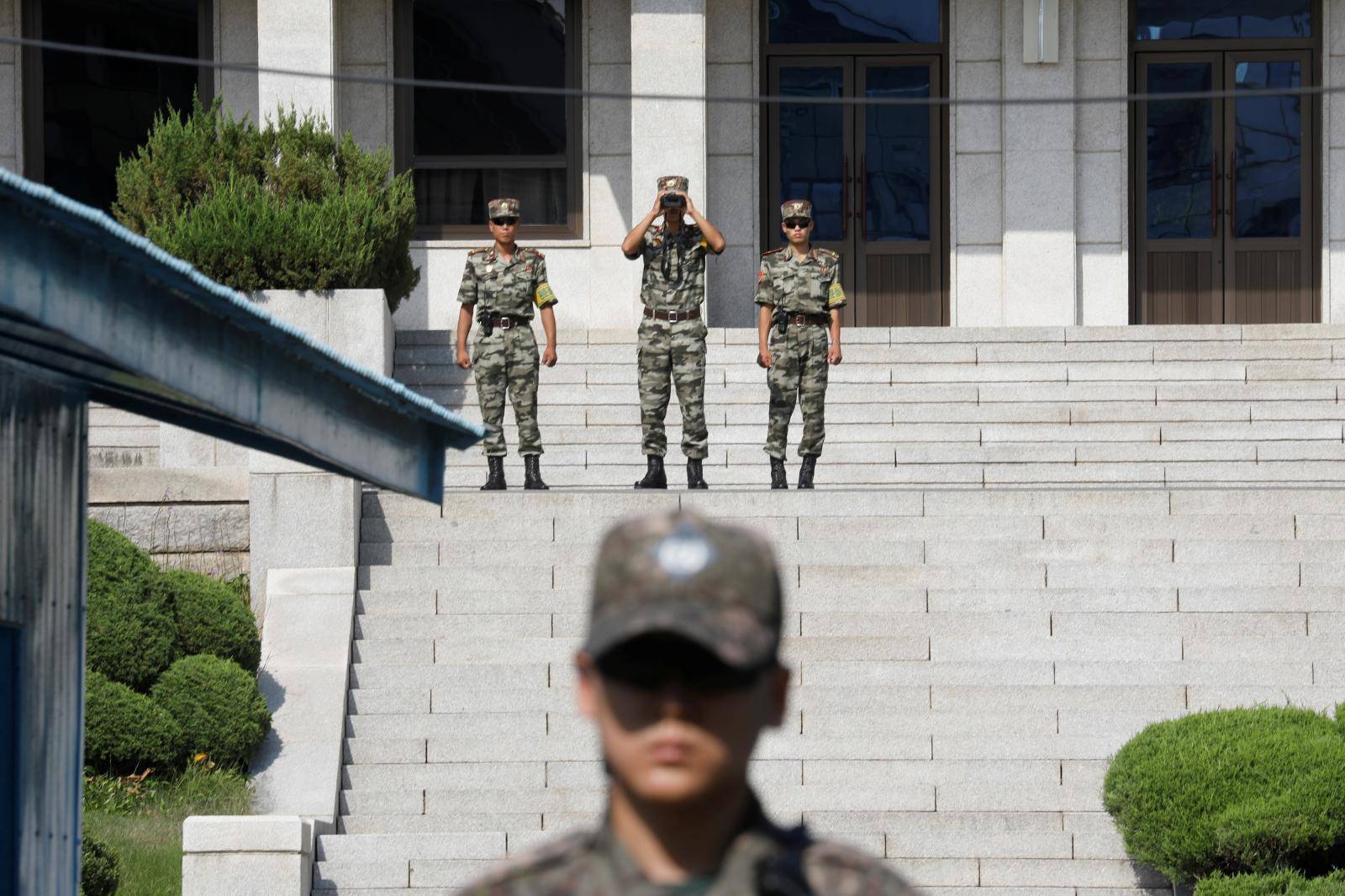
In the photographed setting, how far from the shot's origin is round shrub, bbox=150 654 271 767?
34.5 ft

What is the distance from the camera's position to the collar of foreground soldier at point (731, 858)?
1904 mm

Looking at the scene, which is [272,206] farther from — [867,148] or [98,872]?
[867,148]

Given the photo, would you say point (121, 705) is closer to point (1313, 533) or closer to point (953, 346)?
point (1313, 533)

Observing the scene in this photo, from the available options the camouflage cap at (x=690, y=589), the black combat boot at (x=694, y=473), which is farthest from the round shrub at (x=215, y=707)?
the camouflage cap at (x=690, y=589)

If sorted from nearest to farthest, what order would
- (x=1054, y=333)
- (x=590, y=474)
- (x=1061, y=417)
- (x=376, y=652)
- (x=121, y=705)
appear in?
(x=121, y=705), (x=376, y=652), (x=590, y=474), (x=1061, y=417), (x=1054, y=333)

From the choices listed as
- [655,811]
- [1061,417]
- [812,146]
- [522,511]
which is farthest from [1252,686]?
[812,146]

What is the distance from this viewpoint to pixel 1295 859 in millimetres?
8727

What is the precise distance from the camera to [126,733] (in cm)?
1045

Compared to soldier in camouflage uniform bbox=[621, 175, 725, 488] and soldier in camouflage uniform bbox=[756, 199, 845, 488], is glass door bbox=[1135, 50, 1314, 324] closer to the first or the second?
soldier in camouflage uniform bbox=[756, 199, 845, 488]

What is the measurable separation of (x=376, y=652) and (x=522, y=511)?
145 centimetres

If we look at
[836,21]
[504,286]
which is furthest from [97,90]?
[504,286]

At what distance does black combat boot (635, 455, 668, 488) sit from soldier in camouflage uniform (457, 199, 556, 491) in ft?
2.11

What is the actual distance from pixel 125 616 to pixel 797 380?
4.62m

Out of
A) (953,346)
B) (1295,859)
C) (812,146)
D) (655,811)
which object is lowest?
(1295,859)
